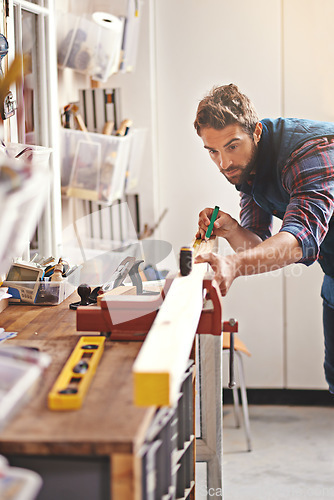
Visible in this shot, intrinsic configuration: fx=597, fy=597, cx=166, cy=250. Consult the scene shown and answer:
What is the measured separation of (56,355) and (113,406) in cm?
29

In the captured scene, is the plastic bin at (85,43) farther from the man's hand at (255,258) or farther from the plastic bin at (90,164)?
the man's hand at (255,258)

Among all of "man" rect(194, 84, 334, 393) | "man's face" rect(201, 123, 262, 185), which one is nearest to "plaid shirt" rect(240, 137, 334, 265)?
"man" rect(194, 84, 334, 393)

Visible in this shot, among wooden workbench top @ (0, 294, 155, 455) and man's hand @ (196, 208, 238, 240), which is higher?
man's hand @ (196, 208, 238, 240)

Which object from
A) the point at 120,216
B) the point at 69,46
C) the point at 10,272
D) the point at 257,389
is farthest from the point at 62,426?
the point at 257,389

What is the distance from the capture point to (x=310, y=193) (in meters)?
1.48

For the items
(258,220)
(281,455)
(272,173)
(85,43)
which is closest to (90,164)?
(85,43)

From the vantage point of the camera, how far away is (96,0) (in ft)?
8.49

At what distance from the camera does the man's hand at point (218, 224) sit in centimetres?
178

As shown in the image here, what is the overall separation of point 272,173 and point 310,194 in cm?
34

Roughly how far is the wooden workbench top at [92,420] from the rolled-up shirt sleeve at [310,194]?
0.48 meters

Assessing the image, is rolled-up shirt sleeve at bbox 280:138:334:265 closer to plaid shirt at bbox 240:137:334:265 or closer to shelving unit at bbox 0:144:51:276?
plaid shirt at bbox 240:137:334:265

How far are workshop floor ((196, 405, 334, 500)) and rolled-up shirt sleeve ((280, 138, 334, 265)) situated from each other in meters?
1.20

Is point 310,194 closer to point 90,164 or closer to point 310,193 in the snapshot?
point 310,193

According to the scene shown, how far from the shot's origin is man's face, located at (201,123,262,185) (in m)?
1.74
